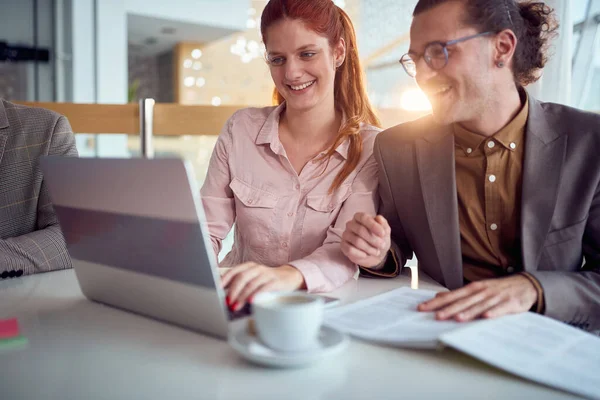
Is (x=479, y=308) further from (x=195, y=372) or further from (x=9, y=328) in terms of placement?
(x=9, y=328)

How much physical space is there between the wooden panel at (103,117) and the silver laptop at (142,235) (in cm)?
144

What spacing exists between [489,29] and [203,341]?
1043mm

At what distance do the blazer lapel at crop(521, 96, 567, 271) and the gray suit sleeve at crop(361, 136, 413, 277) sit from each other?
30cm

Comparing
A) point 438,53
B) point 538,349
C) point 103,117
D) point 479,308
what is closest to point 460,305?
point 479,308

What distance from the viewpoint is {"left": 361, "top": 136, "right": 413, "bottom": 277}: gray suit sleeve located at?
4.47 ft

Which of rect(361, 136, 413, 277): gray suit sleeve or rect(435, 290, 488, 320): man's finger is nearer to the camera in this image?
rect(435, 290, 488, 320): man's finger

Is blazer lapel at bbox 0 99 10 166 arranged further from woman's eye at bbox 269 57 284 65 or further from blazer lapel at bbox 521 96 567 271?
blazer lapel at bbox 521 96 567 271

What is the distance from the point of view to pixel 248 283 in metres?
1.02

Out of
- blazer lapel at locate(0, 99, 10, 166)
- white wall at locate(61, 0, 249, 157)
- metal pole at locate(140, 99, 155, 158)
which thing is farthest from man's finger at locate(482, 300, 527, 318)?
white wall at locate(61, 0, 249, 157)

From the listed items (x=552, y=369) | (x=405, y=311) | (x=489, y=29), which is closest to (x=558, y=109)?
(x=489, y=29)

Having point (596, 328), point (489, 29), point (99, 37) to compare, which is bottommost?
point (596, 328)

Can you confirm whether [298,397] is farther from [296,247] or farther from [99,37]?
[99,37]

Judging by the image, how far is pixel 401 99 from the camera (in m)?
2.66

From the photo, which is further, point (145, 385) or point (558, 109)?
point (558, 109)
